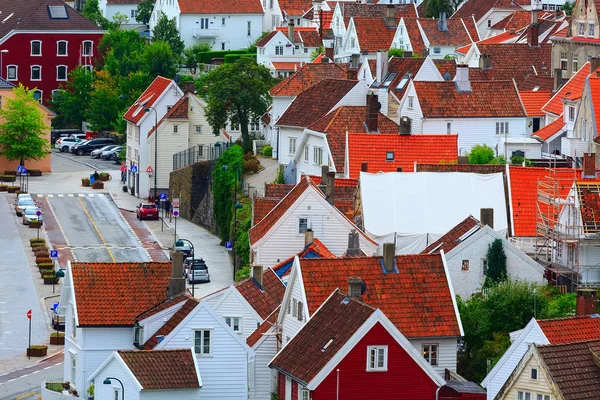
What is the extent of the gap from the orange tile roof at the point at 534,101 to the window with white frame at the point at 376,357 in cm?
5508

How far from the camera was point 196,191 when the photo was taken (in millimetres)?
149625

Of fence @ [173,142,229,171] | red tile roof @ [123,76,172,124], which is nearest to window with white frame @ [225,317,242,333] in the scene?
fence @ [173,142,229,171]

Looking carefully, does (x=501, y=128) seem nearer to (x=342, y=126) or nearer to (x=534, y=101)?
(x=534, y=101)

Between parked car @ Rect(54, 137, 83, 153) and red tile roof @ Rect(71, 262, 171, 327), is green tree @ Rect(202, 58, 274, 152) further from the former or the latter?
red tile roof @ Rect(71, 262, 171, 327)

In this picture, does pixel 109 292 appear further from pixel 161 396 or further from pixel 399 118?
pixel 399 118

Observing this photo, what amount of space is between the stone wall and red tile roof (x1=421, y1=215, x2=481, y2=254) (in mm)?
46439

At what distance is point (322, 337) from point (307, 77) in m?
72.7

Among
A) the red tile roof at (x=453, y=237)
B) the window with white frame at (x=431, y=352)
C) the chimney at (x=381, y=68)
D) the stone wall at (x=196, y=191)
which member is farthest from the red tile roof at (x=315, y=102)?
the window with white frame at (x=431, y=352)

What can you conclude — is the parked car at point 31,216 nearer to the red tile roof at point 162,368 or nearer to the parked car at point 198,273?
the parked car at point 198,273

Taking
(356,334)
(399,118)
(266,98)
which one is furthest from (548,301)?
(266,98)

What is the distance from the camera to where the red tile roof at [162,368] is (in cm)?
8231

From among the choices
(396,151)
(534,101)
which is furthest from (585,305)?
(534,101)

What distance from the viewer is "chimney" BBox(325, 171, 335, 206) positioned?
111 meters

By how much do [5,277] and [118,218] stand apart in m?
21.9
